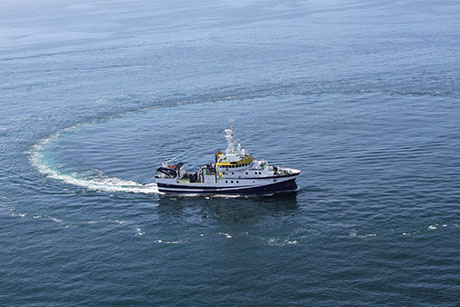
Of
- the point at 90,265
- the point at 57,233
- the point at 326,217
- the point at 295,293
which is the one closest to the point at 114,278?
the point at 90,265

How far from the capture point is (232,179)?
163250 millimetres

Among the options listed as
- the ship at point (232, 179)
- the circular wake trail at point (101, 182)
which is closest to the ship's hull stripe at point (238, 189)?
the ship at point (232, 179)

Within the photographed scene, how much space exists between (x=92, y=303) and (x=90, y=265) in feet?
50.3

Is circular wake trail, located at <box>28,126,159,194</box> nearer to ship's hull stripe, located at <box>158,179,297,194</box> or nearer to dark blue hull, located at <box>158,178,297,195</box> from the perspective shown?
dark blue hull, located at <box>158,178,297,195</box>

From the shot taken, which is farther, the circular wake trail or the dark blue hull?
the circular wake trail

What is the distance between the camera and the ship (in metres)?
161

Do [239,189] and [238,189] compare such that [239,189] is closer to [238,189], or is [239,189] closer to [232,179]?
[238,189]

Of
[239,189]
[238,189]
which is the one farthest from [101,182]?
[239,189]

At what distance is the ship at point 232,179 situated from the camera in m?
161

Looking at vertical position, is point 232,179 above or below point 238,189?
above

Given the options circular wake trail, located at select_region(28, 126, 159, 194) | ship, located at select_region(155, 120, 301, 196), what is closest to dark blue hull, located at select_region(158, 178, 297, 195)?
ship, located at select_region(155, 120, 301, 196)

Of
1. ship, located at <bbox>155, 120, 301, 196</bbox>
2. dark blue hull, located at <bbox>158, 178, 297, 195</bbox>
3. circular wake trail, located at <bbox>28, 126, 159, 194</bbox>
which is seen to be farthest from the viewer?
circular wake trail, located at <bbox>28, 126, 159, 194</bbox>

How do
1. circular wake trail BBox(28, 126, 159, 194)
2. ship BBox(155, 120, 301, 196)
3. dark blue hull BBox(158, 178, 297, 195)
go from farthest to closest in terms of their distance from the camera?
circular wake trail BBox(28, 126, 159, 194)
ship BBox(155, 120, 301, 196)
dark blue hull BBox(158, 178, 297, 195)

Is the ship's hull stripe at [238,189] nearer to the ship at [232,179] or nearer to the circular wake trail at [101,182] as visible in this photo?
the ship at [232,179]
